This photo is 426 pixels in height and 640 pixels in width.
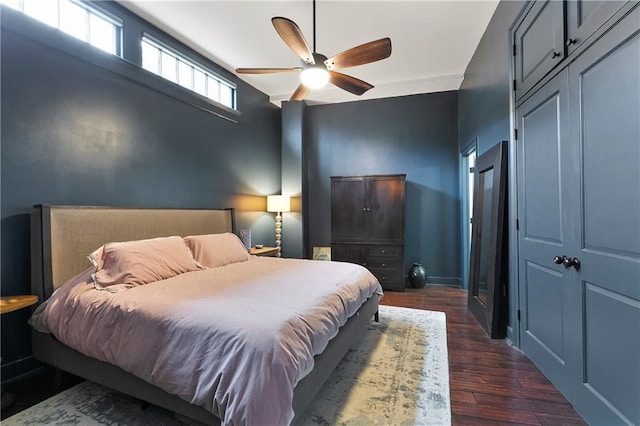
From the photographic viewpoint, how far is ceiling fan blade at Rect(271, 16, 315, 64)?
2.16 metres

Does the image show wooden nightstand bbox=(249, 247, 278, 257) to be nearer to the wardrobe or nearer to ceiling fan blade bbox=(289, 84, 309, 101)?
ceiling fan blade bbox=(289, 84, 309, 101)

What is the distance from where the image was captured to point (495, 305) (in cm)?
280

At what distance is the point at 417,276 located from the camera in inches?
184

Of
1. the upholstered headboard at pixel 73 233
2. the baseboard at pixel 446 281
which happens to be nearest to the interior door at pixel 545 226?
the baseboard at pixel 446 281

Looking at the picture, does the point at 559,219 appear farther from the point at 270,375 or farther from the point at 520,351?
the point at 270,375

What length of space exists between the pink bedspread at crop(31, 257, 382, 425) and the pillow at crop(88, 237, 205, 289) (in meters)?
0.10

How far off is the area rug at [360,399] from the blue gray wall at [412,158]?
2573mm

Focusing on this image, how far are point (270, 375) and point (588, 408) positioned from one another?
1.81 meters

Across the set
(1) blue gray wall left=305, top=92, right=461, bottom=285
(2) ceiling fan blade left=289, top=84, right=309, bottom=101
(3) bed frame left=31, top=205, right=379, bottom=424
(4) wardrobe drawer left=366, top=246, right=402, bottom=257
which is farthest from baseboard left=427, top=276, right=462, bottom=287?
(2) ceiling fan blade left=289, top=84, right=309, bottom=101

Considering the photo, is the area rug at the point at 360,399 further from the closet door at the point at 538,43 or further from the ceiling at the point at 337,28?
the ceiling at the point at 337,28

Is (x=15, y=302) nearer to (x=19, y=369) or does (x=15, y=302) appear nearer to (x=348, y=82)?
(x=19, y=369)

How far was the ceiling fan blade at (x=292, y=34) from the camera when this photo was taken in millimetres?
2156

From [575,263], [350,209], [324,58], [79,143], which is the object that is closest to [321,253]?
[350,209]

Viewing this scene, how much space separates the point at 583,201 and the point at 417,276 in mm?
3154
